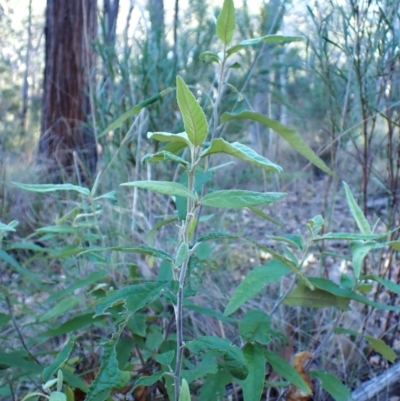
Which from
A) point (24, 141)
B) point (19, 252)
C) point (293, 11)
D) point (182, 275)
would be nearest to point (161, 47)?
point (293, 11)

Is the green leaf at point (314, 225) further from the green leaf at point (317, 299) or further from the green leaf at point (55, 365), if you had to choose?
the green leaf at point (55, 365)

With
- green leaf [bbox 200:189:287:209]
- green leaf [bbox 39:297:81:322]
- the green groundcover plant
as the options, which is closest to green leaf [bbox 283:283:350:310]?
the green groundcover plant

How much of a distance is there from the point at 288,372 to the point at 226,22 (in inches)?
30.8

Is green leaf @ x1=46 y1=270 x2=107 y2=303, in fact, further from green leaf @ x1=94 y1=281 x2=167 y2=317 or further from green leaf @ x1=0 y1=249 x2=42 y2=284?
green leaf @ x1=94 y1=281 x2=167 y2=317

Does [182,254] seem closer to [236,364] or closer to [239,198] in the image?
[239,198]

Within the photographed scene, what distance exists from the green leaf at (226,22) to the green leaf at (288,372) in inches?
28.8

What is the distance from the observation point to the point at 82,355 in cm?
149

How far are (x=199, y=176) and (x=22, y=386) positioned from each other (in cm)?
103

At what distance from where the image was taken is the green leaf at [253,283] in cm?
102

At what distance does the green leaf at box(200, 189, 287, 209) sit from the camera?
83cm

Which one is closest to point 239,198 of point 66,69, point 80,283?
point 80,283

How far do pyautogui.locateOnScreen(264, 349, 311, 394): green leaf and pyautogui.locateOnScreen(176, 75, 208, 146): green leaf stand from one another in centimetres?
57

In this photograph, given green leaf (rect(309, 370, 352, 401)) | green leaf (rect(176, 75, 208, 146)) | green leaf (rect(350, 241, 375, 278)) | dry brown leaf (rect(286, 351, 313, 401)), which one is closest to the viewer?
green leaf (rect(176, 75, 208, 146))

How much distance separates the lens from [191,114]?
838 millimetres
